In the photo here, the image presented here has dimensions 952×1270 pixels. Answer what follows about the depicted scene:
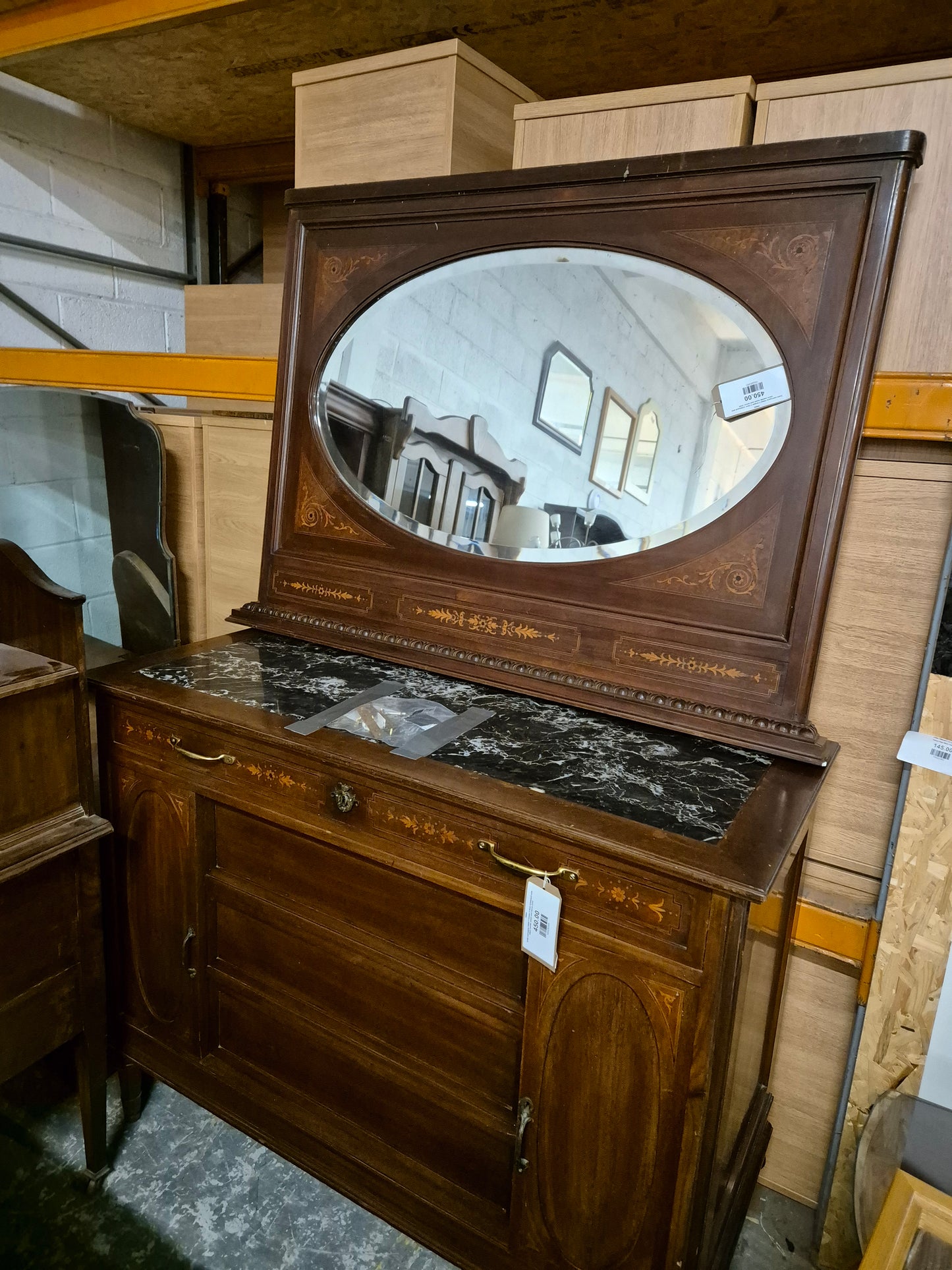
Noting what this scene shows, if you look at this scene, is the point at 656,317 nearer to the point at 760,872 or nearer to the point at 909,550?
the point at 909,550

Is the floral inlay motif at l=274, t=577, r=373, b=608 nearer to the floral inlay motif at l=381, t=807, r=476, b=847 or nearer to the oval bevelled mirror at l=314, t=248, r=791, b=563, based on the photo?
the oval bevelled mirror at l=314, t=248, r=791, b=563

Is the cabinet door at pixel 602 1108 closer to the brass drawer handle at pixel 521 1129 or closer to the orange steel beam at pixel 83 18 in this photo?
the brass drawer handle at pixel 521 1129

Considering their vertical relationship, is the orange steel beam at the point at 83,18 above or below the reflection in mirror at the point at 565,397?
above

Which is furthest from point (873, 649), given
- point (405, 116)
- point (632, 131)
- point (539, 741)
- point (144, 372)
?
point (144, 372)

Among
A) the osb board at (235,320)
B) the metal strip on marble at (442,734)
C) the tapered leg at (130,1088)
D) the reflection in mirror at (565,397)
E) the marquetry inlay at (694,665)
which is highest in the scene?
the osb board at (235,320)

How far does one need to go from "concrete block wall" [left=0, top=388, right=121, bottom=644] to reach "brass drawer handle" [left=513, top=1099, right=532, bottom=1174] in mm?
1591

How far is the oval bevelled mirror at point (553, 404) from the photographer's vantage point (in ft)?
3.91

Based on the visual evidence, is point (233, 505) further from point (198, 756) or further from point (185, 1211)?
point (185, 1211)

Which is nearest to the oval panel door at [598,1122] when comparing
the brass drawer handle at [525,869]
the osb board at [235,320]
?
the brass drawer handle at [525,869]

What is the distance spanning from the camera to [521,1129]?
1.10 metres

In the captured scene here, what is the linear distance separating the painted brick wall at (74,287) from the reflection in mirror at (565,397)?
1292mm

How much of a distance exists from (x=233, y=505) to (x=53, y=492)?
553 mm

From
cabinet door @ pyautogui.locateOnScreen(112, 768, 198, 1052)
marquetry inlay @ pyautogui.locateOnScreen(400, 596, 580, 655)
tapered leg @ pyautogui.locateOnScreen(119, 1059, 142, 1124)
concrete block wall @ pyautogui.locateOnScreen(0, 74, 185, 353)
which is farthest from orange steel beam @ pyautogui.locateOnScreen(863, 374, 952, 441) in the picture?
concrete block wall @ pyautogui.locateOnScreen(0, 74, 185, 353)

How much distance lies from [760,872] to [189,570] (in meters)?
1.63
